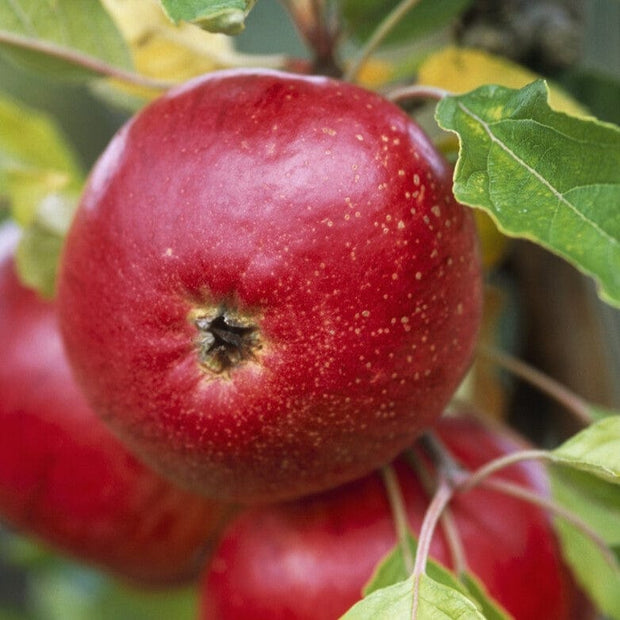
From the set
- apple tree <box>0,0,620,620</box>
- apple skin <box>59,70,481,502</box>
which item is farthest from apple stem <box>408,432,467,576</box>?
apple skin <box>59,70,481,502</box>

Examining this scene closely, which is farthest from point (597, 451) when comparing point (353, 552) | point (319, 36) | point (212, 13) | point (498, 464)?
point (319, 36)

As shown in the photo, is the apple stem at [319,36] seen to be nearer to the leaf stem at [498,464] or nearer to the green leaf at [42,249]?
the green leaf at [42,249]

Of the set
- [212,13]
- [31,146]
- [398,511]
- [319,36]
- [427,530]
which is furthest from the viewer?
[31,146]

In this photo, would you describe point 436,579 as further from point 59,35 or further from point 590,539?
point 59,35

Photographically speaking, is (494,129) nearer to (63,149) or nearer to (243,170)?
(243,170)

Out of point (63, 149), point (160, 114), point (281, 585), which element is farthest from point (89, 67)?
point (281, 585)

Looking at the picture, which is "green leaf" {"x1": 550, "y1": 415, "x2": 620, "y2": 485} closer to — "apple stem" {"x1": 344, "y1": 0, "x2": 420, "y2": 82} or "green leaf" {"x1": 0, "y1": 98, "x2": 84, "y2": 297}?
"apple stem" {"x1": 344, "y1": 0, "x2": 420, "y2": 82}
